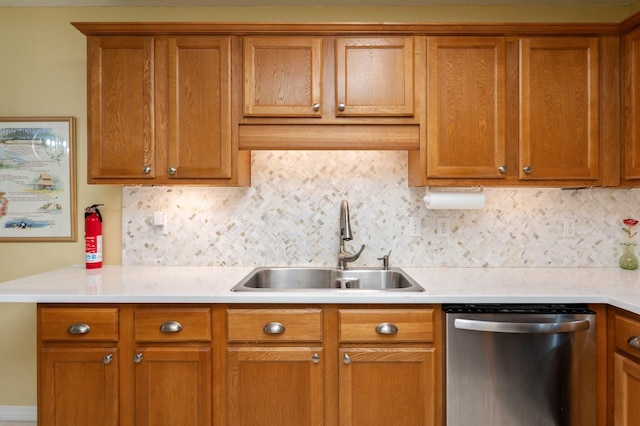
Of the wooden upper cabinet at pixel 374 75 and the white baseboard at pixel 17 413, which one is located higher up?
the wooden upper cabinet at pixel 374 75

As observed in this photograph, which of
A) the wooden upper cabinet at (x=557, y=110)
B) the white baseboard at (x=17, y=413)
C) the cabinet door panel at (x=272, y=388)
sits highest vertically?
the wooden upper cabinet at (x=557, y=110)

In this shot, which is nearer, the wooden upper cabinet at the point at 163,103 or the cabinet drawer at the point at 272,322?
the cabinet drawer at the point at 272,322

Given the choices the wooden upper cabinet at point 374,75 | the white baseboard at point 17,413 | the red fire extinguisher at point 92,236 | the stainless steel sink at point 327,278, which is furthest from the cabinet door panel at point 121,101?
the white baseboard at point 17,413

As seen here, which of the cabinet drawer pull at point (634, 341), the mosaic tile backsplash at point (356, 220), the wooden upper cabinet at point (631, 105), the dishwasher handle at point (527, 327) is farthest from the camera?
the mosaic tile backsplash at point (356, 220)

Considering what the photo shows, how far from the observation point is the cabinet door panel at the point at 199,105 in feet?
6.74

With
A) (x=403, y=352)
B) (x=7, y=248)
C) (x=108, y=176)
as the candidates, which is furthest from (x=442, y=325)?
(x=7, y=248)

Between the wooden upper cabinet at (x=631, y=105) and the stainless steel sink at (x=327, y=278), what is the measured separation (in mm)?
1249

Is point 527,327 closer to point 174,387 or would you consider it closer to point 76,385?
point 174,387

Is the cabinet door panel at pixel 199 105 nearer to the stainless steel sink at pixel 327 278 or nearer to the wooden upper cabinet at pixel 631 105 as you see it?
the stainless steel sink at pixel 327 278

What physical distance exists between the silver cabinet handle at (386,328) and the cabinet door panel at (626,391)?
2.94 ft

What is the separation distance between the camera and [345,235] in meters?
2.27

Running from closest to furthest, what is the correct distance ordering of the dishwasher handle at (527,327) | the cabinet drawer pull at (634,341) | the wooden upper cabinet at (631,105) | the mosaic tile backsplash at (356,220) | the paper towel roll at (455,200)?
1. the cabinet drawer pull at (634,341)
2. the dishwasher handle at (527,327)
3. the wooden upper cabinet at (631,105)
4. the paper towel roll at (455,200)
5. the mosaic tile backsplash at (356,220)

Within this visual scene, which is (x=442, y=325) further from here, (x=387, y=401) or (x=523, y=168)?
(x=523, y=168)

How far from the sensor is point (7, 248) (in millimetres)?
2475
